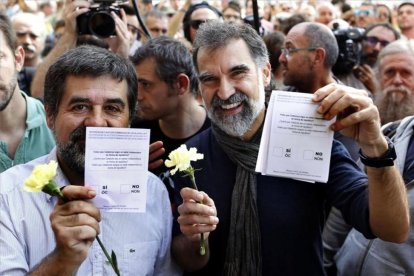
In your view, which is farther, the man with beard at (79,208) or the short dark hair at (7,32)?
the short dark hair at (7,32)

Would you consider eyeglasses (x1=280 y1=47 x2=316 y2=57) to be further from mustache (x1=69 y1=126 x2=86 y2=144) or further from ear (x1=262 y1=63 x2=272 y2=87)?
mustache (x1=69 y1=126 x2=86 y2=144)

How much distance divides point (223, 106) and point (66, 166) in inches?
25.1

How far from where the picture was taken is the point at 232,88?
94.5 inches

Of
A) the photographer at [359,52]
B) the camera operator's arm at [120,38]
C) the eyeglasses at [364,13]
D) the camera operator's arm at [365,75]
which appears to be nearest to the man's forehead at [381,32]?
Answer: the photographer at [359,52]

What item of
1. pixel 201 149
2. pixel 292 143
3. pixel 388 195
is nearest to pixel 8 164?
pixel 201 149

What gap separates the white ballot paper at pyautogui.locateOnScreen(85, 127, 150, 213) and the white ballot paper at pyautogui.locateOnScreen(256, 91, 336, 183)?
415 millimetres

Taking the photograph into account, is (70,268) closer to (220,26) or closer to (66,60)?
(66,60)

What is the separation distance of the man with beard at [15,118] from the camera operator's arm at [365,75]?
2913 millimetres

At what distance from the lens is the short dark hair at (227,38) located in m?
2.47

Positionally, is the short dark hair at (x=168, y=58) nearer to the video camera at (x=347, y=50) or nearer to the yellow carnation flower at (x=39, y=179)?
the video camera at (x=347, y=50)

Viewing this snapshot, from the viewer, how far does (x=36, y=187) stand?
1660 mm

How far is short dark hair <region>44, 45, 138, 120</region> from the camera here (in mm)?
2193

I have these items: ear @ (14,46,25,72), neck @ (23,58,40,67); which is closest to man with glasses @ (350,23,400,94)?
neck @ (23,58,40,67)

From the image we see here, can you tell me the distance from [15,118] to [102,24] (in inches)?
46.9
